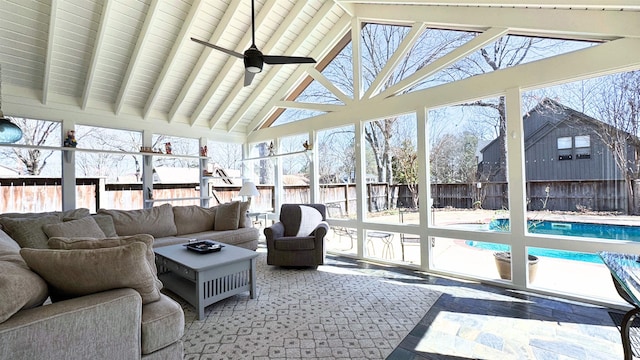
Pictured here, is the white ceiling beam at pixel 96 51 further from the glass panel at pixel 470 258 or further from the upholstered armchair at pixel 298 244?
the glass panel at pixel 470 258

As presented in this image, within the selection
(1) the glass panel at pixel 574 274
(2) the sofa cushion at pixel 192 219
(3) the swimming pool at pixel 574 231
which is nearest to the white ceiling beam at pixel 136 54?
(2) the sofa cushion at pixel 192 219

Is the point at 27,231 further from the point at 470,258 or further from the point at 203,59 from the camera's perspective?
the point at 470,258

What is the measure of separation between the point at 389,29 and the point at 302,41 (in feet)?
4.68

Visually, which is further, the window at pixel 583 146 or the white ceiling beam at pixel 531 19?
the window at pixel 583 146

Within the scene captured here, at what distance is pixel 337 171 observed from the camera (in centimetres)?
535

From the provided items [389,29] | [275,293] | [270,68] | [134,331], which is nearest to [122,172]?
[270,68]

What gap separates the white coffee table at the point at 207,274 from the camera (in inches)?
111

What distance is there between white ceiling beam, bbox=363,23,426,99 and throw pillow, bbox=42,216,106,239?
4218 millimetres

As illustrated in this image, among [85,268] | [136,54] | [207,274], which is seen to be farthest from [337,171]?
[85,268]

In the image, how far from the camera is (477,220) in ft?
12.5

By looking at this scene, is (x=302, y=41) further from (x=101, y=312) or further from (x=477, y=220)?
(x=101, y=312)

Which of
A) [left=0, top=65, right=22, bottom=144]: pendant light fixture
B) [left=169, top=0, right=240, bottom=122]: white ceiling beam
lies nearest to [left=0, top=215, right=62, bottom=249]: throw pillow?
[left=0, top=65, right=22, bottom=144]: pendant light fixture

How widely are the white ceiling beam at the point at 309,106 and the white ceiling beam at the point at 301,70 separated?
0.54 ft

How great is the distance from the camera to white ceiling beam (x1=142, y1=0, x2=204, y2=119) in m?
3.85
